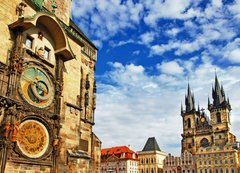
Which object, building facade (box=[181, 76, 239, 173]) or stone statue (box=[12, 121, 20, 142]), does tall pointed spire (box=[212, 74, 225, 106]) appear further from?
stone statue (box=[12, 121, 20, 142])

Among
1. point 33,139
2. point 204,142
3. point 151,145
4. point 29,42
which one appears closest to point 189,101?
point 204,142

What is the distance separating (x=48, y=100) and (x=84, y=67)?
570 cm

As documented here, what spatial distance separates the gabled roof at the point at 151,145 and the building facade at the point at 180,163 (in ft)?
16.1

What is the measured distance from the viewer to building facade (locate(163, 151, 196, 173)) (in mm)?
79562

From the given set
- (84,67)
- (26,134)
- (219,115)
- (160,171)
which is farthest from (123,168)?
(26,134)

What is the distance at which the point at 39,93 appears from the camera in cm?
1322

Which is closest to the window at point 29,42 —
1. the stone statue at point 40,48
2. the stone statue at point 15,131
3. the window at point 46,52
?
the stone statue at point 40,48

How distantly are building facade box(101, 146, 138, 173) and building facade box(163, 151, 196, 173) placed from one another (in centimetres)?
1012

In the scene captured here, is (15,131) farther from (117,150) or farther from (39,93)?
(117,150)

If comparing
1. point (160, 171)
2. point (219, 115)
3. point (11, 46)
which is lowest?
point (160, 171)

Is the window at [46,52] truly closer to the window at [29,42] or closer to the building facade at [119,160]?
the window at [29,42]

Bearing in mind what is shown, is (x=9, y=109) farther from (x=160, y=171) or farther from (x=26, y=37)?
(x=160, y=171)

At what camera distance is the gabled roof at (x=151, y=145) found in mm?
86062

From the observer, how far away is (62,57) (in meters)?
15.2
